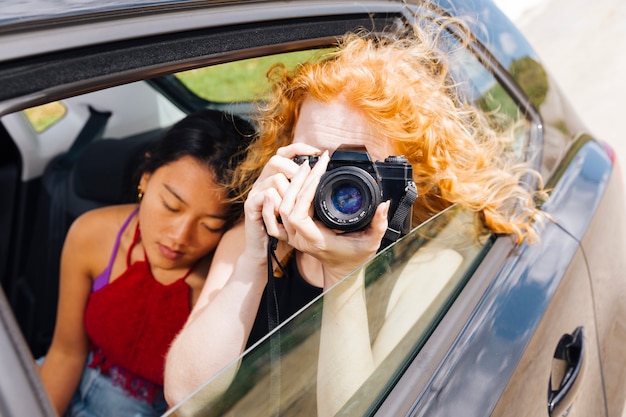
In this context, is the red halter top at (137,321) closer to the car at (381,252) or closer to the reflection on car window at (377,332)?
the car at (381,252)

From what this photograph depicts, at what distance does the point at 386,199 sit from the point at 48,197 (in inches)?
59.4

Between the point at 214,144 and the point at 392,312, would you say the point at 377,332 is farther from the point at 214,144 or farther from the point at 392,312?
the point at 214,144

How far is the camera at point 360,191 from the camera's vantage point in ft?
3.86

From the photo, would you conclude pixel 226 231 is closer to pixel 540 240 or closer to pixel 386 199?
pixel 386 199

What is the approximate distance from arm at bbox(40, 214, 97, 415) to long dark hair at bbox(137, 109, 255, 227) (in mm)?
313

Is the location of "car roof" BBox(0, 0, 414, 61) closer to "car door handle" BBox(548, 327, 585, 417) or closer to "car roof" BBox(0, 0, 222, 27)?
"car roof" BBox(0, 0, 222, 27)

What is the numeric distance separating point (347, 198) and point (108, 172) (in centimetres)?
132

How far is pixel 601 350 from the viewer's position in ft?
5.43

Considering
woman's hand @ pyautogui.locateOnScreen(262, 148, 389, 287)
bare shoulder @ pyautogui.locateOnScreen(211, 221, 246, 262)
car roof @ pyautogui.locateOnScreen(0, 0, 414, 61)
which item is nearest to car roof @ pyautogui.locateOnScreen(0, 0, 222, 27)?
car roof @ pyautogui.locateOnScreen(0, 0, 414, 61)

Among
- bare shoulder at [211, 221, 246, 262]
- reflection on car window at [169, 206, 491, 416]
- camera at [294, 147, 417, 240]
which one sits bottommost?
reflection on car window at [169, 206, 491, 416]

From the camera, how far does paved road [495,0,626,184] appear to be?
17.3 ft

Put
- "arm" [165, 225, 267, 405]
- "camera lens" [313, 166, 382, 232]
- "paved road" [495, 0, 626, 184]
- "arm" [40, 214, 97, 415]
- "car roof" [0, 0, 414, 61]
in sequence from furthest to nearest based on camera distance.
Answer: "paved road" [495, 0, 626, 184]
"arm" [40, 214, 97, 415]
"arm" [165, 225, 267, 405]
"camera lens" [313, 166, 382, 232]
"car roof" [0, 0, 414, 61]

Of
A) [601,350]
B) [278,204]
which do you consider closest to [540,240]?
[601,350]

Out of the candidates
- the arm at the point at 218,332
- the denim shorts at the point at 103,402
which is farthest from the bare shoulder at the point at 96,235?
the arm at the point at 218,332
